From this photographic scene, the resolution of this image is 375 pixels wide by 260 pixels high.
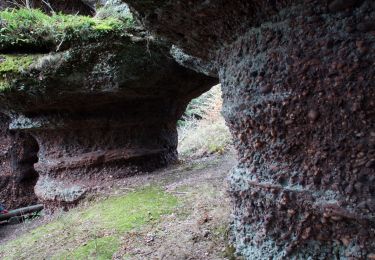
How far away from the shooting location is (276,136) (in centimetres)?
183

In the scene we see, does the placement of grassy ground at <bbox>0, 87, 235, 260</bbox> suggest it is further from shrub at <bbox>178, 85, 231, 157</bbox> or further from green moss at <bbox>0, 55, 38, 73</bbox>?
shrub at <bbox>178, 85, 231, 157</bbox>

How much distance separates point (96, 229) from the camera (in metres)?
3.19

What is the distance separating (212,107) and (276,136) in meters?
10.7

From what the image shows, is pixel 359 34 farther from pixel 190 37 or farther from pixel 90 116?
pixel 90 116

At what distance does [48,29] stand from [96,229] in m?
2.40

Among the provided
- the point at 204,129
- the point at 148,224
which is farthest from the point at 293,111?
the point at 204,129

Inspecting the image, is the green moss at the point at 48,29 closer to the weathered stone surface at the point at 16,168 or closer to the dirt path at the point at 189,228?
the dirt path at the point at 189,228

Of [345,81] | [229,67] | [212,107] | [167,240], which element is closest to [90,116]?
[167,240]

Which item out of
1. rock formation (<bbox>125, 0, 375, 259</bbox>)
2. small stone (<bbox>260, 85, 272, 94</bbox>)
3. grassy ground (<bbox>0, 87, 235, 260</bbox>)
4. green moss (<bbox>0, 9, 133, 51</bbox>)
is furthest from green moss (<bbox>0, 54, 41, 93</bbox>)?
small stone (<bbox>260, 85, 272, 94</bbox>)

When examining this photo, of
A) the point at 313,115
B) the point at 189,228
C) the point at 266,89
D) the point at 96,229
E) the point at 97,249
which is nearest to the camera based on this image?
the point at 313,115

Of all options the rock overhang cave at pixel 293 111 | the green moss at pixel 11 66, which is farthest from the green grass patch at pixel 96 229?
the green moss at pixel 11 66

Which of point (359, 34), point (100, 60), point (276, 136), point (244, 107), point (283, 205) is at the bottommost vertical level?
point (283, 205)

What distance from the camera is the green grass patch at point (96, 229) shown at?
9.38 feet

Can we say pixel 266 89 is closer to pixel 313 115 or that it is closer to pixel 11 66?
pixel 313 115
